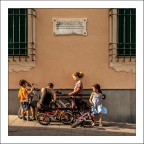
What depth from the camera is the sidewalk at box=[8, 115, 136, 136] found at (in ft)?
26.5

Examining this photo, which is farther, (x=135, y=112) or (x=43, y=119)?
(x=135, y=112)

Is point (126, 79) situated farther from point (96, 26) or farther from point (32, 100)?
point (32, 100)

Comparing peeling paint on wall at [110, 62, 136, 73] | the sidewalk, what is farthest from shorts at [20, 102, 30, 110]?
peeling paint on wall at [110, 62, 136, 73]

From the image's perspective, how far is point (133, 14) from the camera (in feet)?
31.8

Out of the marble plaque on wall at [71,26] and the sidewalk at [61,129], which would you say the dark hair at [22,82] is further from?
the marble plaque on wall at [71,26]

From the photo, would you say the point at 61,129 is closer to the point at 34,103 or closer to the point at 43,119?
the point at 43,119

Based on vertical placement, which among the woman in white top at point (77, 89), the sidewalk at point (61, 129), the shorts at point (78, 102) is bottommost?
the sidewalk at point (61, 129)

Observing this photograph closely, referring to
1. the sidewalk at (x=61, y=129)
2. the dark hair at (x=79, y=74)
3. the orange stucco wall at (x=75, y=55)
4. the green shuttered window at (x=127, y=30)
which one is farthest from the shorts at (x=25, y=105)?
the green shuttered window at (x=127, y=30)

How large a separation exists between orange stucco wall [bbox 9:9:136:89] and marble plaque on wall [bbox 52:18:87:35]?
0.38 ft

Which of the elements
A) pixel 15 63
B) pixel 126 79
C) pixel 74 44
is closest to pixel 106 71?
pixel 126 79

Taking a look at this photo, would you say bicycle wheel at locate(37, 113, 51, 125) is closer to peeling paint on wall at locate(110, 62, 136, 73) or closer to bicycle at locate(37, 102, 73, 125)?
bicycle at locate(37, 102, 73, 125)

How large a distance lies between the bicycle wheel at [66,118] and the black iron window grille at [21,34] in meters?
1.92

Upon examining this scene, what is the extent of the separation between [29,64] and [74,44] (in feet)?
4.75

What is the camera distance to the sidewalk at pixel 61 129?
8078 mm
